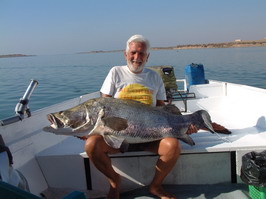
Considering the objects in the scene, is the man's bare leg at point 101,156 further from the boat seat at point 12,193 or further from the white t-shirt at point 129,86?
the boat seat at point 12,193

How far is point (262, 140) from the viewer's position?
133 inches

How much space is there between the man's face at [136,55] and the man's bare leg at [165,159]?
104 centimetres

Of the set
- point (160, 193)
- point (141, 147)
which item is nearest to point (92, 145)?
point (141, 147)

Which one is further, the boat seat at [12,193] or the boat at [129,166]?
the boat at [129,166]

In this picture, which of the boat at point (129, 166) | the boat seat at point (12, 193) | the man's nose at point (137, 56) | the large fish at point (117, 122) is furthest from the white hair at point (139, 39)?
the boat seat at point (12, 193)

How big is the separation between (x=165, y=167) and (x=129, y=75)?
49.8 inches

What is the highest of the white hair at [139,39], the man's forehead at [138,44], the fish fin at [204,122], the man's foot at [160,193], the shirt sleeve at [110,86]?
the white hair at [139,39]

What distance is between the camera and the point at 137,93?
3402mm

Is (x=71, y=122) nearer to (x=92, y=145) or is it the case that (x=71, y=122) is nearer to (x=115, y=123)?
(x=92, y=145)

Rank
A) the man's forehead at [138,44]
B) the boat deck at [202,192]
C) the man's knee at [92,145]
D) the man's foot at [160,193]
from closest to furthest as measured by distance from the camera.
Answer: the man's knee at [92,145], the man's foot at [160,193], the boat deck at [202,192], the man's forehead at [138,44]

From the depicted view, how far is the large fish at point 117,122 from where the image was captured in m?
2.85

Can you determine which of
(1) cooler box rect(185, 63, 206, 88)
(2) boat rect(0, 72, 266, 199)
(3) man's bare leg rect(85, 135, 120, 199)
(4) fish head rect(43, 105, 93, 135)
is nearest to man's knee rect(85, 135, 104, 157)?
(3) man's bare leg rect(85, 135, 120, 199)

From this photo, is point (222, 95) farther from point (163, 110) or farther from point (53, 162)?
point (53, 162)

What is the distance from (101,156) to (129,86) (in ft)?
3.29
